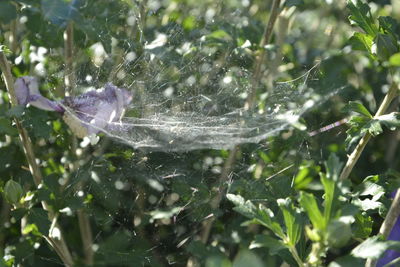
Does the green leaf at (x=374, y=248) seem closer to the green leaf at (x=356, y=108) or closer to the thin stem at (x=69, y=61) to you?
the green leaf at (x=356, y=108)

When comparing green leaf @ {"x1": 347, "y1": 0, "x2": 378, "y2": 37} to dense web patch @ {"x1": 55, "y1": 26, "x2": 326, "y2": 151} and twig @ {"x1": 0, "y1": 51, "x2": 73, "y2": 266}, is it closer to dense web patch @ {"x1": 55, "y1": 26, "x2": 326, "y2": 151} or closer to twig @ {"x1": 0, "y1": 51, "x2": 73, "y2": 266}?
dense web patch @ {"x1": 55, "y1": 26, "x2": 326, "y2": 151}

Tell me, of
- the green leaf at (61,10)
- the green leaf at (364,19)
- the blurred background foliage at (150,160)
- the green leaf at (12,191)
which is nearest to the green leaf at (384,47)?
the green leaf at (364,19)

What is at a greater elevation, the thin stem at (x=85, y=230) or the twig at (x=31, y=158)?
the twig at (x=31, y=158)

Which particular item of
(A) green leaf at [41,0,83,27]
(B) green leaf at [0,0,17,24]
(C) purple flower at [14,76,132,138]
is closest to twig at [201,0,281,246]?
(C) purple flower at [14,76,132,138]

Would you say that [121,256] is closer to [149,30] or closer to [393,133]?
[149,30]

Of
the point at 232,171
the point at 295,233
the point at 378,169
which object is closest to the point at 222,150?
the point at 232,171
